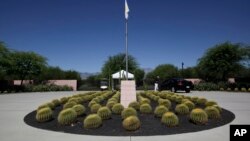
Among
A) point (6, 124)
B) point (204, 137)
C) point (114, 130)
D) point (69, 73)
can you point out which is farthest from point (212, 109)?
point (69, 73)

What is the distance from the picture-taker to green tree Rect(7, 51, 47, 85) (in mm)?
39312

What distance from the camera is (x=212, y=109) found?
985 centimetres

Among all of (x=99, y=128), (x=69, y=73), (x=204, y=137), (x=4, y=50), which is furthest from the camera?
(x=69, y=73)

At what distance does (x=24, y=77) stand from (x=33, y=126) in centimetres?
3534

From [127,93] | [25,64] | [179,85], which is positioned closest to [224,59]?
[179,85]

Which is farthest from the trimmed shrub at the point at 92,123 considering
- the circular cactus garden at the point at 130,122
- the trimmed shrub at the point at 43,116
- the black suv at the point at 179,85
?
the black suv at the point at 179,85

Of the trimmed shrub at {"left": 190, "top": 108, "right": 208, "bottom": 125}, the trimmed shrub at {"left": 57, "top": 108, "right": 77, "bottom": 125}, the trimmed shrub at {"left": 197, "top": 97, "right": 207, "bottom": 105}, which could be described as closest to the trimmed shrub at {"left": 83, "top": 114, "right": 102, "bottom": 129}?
the trimmed shrub at {"left": 57, "top": 108, "right": 77, "bottom": 125}

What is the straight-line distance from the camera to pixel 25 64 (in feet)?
132

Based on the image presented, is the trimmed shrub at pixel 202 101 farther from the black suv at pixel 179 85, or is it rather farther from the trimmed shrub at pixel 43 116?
the black suv at pixel 179 85

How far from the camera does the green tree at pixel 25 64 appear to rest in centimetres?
3931

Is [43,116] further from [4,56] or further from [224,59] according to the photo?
[224,59]

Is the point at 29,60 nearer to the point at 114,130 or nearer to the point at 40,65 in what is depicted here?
the point at 40,65

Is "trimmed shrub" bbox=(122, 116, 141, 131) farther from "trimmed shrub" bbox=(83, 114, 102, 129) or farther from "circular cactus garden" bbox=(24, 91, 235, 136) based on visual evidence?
"trimmed shrub" bbox=(83, 114, 102, 129)

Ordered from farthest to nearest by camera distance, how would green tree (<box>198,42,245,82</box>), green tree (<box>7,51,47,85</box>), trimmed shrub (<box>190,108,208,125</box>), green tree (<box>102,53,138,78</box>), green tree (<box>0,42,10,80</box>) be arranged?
green tree (<box>102,53,138,78</box>), green tree (<box>7,51,47,85</box>), green tree (<box>198,42,245,82</box>), green tree (<box>0,42,10,80</box>), trimmed shrub (<box>190,108,208,125</box>)
